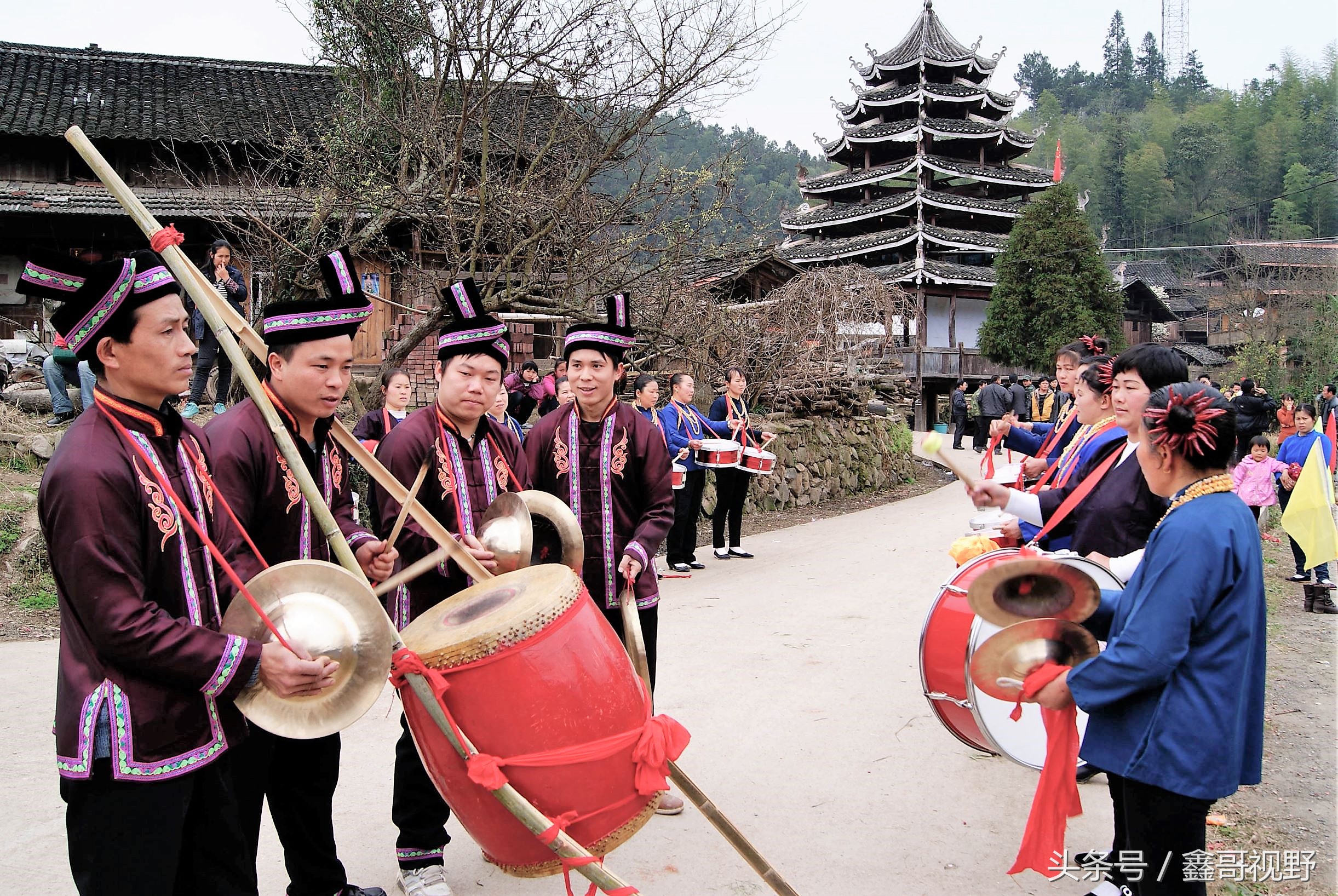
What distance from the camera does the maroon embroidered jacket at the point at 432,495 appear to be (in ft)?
10.9

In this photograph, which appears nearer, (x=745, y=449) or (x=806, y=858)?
(x=806, y=858)

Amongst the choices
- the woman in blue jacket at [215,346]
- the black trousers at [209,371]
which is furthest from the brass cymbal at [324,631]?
the black trousers at [209,371]

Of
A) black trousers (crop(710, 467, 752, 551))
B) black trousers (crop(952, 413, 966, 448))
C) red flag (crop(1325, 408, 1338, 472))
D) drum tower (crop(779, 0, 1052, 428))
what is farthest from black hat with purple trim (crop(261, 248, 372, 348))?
drum tower (crop(779, 0, 1052, 428))

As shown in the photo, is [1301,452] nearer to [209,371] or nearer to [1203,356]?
[209,371]

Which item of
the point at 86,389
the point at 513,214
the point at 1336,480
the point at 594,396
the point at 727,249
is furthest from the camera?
the point at 1336,480

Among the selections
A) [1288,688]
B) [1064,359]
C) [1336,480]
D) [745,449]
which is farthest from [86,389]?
[1336,480]

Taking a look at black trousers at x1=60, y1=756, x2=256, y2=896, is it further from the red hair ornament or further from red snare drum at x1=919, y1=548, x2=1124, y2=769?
the red hair ornament

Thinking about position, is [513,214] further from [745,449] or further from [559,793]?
[559,793]

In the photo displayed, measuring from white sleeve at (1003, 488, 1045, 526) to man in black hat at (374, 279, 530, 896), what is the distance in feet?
6.35

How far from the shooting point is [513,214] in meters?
10.0

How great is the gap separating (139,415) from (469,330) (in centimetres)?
134

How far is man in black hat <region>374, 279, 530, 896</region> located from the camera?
3209 mm

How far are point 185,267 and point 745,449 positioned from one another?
758cm

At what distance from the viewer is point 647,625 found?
401 cm
